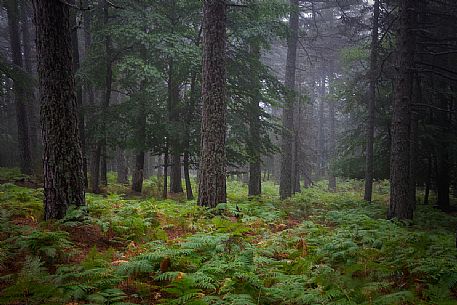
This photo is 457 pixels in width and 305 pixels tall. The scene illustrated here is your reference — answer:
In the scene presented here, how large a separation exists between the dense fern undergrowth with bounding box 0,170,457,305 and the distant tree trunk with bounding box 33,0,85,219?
1.85 feet

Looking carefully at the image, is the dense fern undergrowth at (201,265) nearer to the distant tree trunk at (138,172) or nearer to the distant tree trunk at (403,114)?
the distant tree trunk at (403,114)

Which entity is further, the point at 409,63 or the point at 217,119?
the point at 409,63

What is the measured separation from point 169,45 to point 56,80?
8.00 m

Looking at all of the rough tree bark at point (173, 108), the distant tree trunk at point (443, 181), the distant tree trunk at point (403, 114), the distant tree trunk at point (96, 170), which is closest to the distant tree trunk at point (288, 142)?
the rough tree bark at point (173, 108)

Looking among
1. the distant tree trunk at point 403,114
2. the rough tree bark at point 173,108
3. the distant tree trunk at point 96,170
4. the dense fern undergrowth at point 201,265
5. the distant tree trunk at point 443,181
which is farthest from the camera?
the distant tree trunk at point 443,181

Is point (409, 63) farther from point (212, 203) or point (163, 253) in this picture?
point (163, 253)

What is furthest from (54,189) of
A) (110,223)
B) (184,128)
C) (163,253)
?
→ (184,128)

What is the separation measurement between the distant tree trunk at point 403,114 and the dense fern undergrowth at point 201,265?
13.9 feet

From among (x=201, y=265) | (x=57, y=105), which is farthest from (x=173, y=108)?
(x=201, y=265)

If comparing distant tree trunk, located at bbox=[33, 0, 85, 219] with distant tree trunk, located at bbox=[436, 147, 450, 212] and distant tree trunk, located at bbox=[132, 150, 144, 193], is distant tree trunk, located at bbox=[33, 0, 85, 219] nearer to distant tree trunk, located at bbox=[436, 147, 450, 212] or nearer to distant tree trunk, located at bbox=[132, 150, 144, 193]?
distant tree trunk, located at bbox=[132, 150, 144, 193]

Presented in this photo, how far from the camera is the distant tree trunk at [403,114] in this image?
39.1 feet

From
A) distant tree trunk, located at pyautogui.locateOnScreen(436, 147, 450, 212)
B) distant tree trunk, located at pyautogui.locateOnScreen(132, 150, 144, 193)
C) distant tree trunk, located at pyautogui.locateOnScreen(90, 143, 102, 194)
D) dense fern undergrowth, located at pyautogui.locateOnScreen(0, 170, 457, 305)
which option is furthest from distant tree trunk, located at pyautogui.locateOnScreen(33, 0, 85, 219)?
distant tree trunk, located at pyautogui.locateOnScreen(436, 147, 450, 212)

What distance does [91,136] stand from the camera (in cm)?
1496

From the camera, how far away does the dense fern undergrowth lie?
4.30 meters
